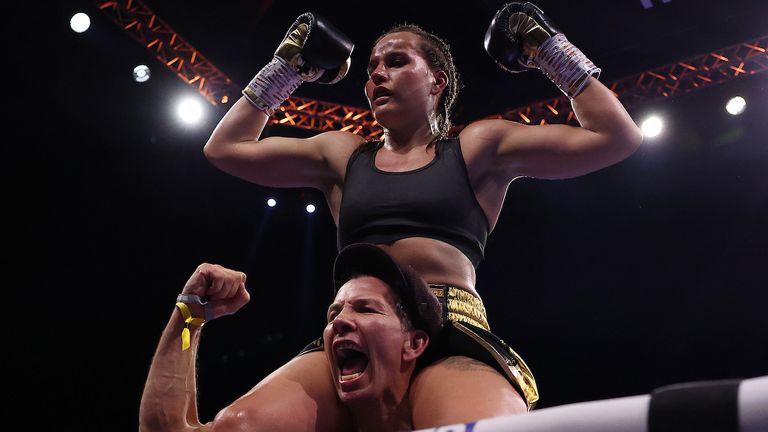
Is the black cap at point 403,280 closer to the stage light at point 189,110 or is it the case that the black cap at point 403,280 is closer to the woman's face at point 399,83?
the woman's face at point 399,83

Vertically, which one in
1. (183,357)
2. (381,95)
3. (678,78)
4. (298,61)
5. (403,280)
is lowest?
(183,357)

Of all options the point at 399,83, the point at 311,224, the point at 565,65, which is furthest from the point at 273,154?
the point at 311,224

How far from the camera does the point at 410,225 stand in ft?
5.98

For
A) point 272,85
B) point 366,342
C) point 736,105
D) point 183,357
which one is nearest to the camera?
point 366,342

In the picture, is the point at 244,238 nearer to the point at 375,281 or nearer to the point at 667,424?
the point at 375,281

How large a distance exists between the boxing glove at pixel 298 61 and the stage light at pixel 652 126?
13.0ft

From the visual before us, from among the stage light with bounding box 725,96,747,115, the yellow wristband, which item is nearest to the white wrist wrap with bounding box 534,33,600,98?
the yellow wristband

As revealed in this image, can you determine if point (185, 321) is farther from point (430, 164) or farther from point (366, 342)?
point (430, 164)

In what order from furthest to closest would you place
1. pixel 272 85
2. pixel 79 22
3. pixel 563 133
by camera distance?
pixel 79 22
pixel 272 85
pixel 563 133

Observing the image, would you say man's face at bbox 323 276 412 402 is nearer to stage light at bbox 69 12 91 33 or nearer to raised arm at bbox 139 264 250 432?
raised arm at bbox 139 264 250 432

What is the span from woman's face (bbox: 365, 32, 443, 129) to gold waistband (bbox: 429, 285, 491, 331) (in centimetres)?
52

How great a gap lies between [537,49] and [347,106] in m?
3.81

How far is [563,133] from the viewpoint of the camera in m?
1.86

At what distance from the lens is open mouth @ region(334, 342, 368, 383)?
1.59 meters
